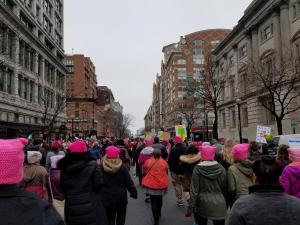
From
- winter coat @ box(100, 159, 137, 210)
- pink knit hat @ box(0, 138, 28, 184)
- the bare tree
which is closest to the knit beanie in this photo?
winter coat @ box(100, 159, 137, 210)

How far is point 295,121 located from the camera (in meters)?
28.7

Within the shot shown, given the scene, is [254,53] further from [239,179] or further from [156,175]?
[239,179]

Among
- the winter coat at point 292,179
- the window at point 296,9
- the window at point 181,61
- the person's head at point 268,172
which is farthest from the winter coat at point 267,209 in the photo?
the window at point 181,61

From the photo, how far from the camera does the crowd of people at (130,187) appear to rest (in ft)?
7.05

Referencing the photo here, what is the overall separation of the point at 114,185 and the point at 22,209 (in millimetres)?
3460

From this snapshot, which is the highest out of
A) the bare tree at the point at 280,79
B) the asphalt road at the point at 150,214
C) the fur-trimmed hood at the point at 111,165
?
the bare tree at the point at 280,79

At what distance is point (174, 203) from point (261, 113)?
95.8ft

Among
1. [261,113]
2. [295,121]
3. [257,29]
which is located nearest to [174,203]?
[295,121]

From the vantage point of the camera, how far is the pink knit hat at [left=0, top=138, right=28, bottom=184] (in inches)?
83.7

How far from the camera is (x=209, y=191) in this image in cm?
526

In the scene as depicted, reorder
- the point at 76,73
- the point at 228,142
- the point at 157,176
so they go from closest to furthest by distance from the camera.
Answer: the point at 157,176 < the point at 228,142 < the point at 76,73

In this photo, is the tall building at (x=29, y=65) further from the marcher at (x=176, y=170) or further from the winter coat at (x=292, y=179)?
the winter coat at (x=292, y=179)

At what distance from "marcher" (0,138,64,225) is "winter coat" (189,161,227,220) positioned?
3.51 metres

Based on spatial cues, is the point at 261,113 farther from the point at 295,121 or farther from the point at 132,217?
the point at 132,217
